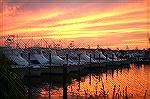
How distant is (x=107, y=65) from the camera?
219 ft

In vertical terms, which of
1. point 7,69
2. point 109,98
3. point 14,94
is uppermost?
point 7,69

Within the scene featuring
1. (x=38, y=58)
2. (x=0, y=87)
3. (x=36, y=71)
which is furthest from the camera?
(x=38, y=58)

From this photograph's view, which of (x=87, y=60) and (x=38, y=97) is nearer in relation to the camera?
(x=38, y=97)

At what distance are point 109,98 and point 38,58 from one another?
24.4 meters

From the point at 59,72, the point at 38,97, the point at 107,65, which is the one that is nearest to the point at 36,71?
the point at 59,72

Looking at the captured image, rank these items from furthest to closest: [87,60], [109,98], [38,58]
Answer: [87,60] → [38,58] → [109,98]

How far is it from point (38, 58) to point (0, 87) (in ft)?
137

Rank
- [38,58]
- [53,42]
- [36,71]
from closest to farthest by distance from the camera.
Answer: [36,71] → [38,58] → [53,42]

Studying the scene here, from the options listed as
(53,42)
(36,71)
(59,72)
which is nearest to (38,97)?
(36,71)

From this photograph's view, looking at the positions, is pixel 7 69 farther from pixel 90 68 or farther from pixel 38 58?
pixel 90 68

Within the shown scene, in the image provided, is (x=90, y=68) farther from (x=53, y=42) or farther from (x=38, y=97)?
(x=38, y=97)

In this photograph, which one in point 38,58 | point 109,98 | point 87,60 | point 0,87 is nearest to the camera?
point 0,87

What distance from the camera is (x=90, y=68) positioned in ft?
194

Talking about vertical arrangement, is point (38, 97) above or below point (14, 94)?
below
